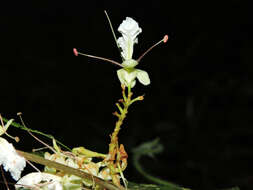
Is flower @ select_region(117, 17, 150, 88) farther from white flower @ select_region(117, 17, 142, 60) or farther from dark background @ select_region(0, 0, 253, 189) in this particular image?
dark background @ select_region(0, 0, 253, 189)

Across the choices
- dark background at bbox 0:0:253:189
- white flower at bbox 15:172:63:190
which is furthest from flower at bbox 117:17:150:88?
dark background at bbox 0:0:253:189

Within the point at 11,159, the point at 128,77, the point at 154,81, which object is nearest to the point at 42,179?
the point at 11,159

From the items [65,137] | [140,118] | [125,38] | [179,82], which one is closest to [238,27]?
[179,82]

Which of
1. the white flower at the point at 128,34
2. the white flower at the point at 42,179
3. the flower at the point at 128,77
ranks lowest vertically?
the white flower at the point at 42,179

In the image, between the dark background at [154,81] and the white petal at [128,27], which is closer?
the white petal at [128,27]

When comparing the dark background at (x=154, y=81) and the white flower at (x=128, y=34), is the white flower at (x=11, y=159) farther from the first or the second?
the dark background at (x=154, y=81)

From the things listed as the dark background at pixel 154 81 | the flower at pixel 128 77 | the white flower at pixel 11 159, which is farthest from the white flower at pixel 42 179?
the dark background at pixel 154 81
